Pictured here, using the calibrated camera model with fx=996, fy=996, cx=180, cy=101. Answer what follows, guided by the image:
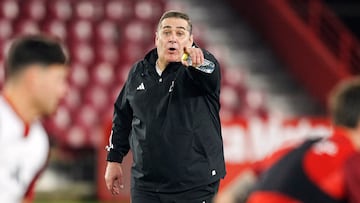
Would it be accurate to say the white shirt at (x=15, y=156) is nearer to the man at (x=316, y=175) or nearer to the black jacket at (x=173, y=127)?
the man at (x=316, y=175)

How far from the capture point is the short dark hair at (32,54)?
3908 mm

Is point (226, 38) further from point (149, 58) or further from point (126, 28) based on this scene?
point (149, 58)

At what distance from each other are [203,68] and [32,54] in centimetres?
132

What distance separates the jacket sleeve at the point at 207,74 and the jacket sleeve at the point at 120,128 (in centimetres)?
46

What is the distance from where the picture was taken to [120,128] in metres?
5.53

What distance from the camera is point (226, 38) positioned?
1602 cm

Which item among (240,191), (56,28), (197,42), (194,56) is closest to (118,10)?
(56,28)

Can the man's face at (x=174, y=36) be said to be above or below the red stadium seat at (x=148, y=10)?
below

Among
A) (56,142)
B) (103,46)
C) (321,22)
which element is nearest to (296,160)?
(56,142)

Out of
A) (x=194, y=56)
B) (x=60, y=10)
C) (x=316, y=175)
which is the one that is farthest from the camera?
(x=60, y=10)

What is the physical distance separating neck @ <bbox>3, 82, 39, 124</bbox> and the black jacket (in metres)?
1.40

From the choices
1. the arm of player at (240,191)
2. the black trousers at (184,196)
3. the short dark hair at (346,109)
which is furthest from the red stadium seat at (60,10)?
the short dark hair at (346,109)

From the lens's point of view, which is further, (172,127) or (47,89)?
(172,127)

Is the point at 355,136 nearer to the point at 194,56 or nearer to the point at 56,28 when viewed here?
the point at 194,56
